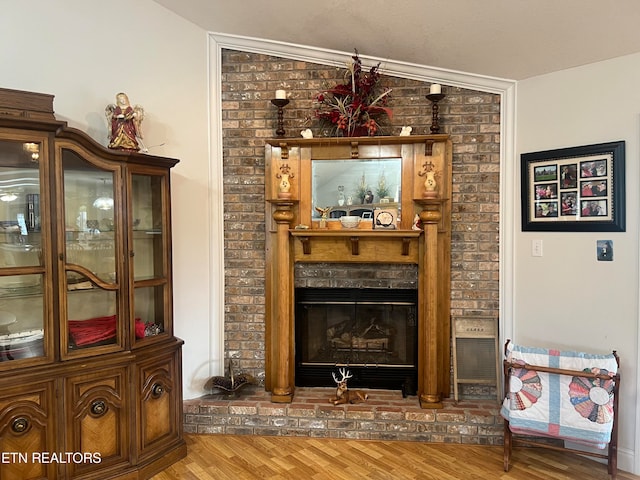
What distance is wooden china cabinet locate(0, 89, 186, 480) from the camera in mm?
2051

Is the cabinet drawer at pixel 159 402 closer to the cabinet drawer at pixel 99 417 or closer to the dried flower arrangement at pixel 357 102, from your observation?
the cabinet drawer at pixel 99 417

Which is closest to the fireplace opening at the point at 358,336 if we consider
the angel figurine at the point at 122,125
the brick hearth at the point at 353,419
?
the brick hearth at the point at 353,419

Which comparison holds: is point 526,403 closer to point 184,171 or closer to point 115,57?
point 184,171

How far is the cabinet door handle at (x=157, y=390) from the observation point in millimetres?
2494

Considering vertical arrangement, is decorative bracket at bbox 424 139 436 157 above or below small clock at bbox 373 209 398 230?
above

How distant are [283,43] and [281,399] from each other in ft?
8.63

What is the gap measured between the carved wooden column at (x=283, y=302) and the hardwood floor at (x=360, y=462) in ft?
1.07

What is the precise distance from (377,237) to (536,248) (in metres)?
1.09

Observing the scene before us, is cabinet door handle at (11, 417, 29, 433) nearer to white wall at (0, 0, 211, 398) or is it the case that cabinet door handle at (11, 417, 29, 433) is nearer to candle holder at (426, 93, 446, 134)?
white wall at (0, 0, 211, 398)

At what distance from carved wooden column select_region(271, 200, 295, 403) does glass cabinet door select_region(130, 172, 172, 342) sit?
2.55 feet

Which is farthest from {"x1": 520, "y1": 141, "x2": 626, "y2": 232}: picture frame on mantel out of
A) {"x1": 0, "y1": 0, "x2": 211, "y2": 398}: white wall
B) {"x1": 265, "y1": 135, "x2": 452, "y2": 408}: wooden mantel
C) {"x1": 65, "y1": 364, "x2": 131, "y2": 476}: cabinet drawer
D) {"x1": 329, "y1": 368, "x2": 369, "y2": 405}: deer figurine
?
{"x1": 65, "y1": 364, "x2": 131, "y2": 476}: cabinet drawer

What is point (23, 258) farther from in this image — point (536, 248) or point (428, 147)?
point (536, 248)

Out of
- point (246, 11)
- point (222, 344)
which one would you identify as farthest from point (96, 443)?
point (246, 11)

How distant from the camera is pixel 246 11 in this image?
2785mm
